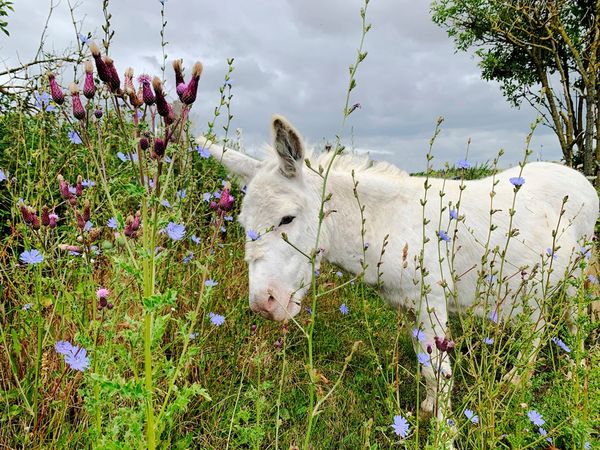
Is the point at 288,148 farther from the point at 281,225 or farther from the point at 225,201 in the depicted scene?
the point at 225,201

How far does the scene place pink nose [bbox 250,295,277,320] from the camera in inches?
108

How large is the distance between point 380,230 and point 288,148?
2.79 ft

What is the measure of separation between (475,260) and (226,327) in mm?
1906

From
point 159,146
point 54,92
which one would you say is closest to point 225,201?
point 159,146

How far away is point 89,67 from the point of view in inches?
51.9

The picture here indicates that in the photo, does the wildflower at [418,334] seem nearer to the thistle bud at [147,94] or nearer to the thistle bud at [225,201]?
the thistle bud at [225,201]

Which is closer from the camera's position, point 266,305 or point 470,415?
point 470,415

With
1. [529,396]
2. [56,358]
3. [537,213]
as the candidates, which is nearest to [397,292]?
[529,396]

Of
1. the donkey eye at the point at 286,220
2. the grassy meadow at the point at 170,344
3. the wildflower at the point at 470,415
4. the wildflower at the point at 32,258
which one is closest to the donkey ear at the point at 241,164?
the grassy meadow at the point at 170,344

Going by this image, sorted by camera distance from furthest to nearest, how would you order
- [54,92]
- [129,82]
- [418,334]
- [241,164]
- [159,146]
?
[241,164], [418,334], [54,92], [129,82], [159,146]

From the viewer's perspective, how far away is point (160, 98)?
1.18 metres

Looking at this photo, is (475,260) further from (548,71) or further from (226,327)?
(548,71)

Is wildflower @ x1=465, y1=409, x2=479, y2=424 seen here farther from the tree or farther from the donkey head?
the tree

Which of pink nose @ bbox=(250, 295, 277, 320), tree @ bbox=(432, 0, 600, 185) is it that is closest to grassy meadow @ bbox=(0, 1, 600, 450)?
pink nose @ bbox=(250, 295, 277, 320)
